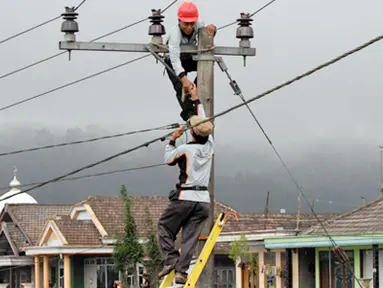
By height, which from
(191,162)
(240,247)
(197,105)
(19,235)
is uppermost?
(19,235)

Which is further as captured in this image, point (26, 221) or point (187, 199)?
point (26, 221)

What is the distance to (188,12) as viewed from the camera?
14.3 metres

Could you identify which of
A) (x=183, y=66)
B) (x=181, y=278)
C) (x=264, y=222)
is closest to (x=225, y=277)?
(x=264, y=222)

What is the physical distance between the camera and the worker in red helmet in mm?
14328

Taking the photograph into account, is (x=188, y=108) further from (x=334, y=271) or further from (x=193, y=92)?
(x=334, y=271)

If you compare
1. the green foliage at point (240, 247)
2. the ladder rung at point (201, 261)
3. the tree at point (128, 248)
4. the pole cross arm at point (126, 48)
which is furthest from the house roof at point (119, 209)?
the ladder rung at point (201, 261)

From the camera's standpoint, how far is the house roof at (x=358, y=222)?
1341 inches

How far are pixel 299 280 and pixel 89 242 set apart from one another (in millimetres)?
14986

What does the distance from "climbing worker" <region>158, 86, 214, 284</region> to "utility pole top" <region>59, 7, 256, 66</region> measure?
2904 mm

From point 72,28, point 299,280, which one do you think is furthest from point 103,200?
point 72,28

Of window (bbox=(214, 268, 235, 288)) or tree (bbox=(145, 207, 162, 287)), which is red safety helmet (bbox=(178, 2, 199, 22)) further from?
window (bbox=(214, 268, 235, 288))

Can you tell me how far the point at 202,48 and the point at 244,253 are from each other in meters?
24.9

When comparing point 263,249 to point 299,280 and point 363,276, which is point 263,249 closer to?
point 299,280

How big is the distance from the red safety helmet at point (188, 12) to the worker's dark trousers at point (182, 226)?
2488mm
